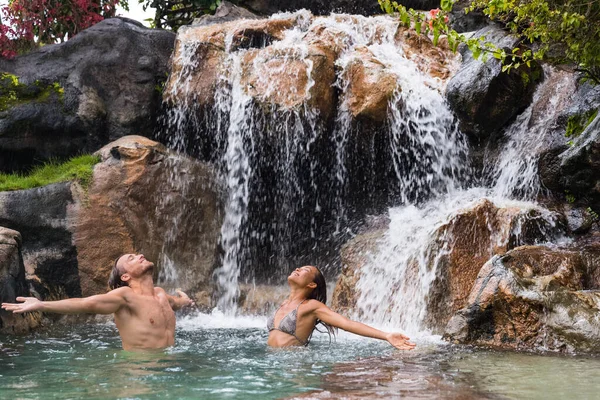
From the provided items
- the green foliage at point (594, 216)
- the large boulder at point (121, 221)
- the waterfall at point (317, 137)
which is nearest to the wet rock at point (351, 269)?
the waterfall at point (317, 137)

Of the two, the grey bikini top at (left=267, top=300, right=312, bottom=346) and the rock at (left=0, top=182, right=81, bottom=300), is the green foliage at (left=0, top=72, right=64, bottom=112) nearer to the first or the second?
the rock at (left=0, top=182, right=81, bottom=300)

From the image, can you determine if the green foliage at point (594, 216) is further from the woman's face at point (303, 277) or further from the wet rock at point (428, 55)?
the woman's face at point (303, 277)

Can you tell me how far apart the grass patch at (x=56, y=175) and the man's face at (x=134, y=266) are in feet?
15.0

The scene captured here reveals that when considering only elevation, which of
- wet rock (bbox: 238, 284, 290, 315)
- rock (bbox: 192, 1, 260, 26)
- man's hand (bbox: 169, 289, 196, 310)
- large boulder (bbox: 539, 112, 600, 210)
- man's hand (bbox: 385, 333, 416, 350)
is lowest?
wet rock (bbox: 238, 284, 290, 315)

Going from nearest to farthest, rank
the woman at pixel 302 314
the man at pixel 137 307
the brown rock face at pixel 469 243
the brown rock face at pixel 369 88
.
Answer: the man at pixel 137 307
the woman at pixel 302 314
the brown rock face at pixel 469 243
the brown rock face at pixel 369 88

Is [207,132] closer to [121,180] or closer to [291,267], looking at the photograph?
[121,180]

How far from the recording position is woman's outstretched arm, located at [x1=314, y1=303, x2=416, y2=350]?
19.1 ft

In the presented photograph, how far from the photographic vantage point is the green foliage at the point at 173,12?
17922mm

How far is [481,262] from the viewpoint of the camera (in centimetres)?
869

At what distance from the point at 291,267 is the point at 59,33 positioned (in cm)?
822

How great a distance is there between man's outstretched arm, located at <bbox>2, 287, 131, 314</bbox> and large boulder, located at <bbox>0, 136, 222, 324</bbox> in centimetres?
453

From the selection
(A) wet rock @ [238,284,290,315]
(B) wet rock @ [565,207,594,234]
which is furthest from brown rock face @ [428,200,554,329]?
(A) wet rock @ [238,284,290,315]

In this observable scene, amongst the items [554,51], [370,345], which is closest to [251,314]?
[370,345]

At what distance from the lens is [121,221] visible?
36.4 ft
